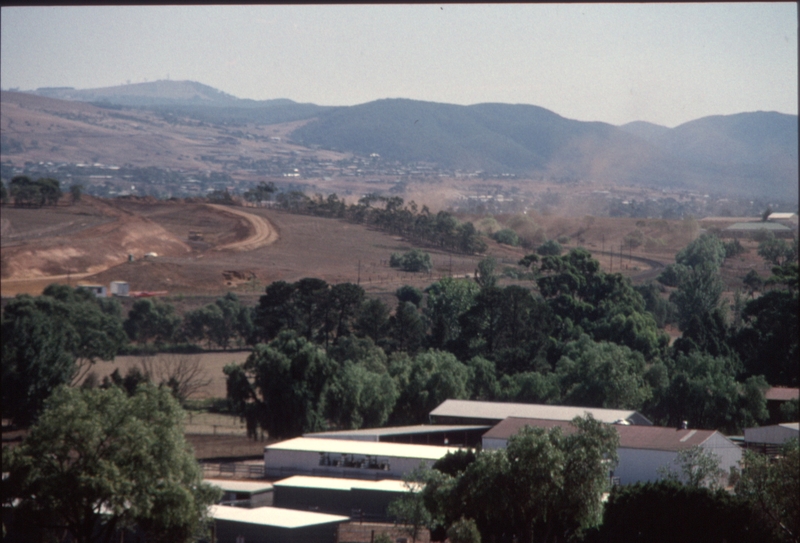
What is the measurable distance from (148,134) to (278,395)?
272 feet

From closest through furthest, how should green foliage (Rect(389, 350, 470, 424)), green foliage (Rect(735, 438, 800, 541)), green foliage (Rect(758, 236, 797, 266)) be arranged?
green foliage (Rect(735, 438, 800, 541)) < green foliage (Rect(389, 350, 470, 424)) < green foliage (Rect(758, 236, 797, 266))

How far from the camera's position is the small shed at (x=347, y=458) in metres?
15.4

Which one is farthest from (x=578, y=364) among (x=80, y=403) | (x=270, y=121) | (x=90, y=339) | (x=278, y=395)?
(x=270, y=121)

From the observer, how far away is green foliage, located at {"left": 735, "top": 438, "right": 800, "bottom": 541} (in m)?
6.98

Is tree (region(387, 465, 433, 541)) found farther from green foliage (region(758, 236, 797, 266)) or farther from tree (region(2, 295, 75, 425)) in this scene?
green foliage (region(758, 236, 797, 266))

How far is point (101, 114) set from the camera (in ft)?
336

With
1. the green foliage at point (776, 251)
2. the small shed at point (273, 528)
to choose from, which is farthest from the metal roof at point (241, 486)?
the green foliage at point (776, 251)

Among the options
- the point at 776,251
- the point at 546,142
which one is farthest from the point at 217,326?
the point at 546,142

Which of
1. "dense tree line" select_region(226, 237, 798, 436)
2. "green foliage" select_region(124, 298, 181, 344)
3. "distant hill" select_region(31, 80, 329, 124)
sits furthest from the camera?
"distant hill" select_region(31, 80, 329, 124)

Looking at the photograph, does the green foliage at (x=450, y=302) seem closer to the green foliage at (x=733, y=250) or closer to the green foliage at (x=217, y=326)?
the green foliage at (x=217, y=326)

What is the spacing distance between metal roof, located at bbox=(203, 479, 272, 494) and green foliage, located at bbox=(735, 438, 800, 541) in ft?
26.1

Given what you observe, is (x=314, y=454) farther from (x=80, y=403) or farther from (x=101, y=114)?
(x=101, y=114)

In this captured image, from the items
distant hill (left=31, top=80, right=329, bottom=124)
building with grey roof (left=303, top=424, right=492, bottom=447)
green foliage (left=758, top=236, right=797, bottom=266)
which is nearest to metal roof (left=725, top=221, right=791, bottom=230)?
green foliage (left=758, top=236, right=797, bottom=266)

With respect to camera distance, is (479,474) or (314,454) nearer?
(479,474)
